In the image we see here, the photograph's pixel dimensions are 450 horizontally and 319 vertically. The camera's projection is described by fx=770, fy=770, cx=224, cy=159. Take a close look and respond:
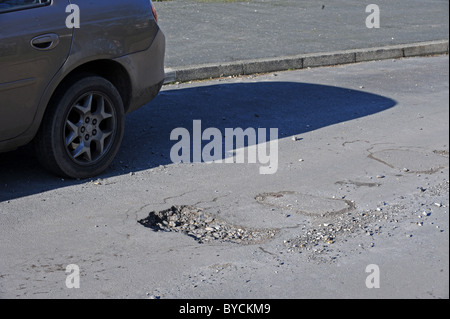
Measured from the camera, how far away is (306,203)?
5.81 meters

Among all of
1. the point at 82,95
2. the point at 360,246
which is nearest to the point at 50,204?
the point at 82,95

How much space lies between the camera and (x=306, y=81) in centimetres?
1028

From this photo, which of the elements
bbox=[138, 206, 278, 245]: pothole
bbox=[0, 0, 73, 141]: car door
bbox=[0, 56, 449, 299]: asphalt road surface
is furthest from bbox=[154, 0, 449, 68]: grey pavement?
bbox=[138, 206, 278, 245]: pothole

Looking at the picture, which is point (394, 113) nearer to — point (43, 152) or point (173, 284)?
point (43, 152)

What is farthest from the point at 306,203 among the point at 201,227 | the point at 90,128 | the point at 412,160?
the point at 90,128

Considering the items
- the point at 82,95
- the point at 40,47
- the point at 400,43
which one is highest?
the point at 40,47

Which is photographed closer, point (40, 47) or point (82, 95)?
point (40, 47)

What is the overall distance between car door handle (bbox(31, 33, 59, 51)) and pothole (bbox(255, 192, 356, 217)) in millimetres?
1961

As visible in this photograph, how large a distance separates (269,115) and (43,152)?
9.95 feet

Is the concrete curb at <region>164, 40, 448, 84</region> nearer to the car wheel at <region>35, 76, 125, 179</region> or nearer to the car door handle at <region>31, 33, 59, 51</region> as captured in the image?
the car wheel at <region>35, 76, 125, 179</region>

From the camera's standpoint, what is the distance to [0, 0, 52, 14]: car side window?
571 centimetres

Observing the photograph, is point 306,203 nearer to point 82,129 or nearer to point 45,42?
point 82,129

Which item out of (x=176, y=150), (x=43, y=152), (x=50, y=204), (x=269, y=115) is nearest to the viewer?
(x=50, y=204)

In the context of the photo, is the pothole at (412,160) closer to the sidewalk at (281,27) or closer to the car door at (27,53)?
the car door at (27,53)
